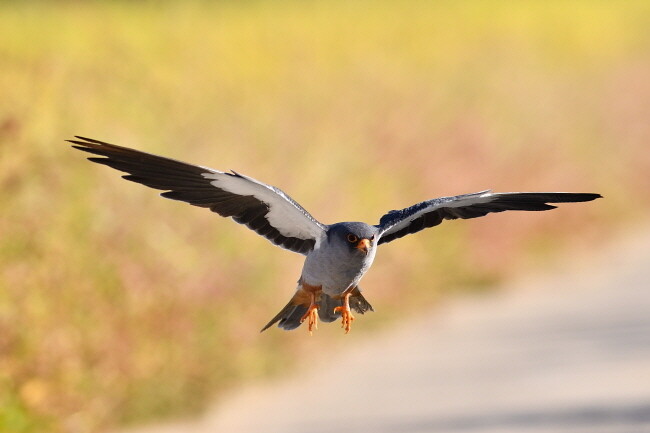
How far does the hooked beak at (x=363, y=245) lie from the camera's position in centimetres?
525

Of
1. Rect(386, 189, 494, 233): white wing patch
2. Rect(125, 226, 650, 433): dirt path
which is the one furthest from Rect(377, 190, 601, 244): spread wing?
Rect(125, 226, 650, 433): dirt path

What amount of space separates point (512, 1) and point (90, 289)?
22755 millimetres

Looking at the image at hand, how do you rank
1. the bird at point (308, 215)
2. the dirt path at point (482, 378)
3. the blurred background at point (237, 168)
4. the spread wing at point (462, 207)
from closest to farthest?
the bird at point (308, 215)
the spread wing at point (462, 207)
the blurred background at point (237, 168)
the dirt path at point (482, 378)

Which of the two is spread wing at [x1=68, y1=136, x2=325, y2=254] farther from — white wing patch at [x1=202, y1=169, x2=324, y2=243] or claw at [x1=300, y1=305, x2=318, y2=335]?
claw at [x1=300, y1=305, x2=318, y2=335]

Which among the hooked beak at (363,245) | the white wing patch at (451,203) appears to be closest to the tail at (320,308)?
the white wing patch at (451,203)

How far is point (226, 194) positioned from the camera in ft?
19.2

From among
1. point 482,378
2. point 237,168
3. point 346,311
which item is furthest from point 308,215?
point 482,378

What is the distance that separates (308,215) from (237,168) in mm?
6248

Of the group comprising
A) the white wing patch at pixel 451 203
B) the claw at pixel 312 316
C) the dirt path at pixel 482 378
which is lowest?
the claw at pixel 312 316

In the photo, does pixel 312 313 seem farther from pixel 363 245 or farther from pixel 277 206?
pixel 277 206

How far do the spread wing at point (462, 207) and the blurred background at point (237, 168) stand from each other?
3420 millimetres

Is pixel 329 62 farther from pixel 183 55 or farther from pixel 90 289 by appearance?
pixel 90 289

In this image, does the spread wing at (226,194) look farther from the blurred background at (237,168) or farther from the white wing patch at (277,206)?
the blurred background at (237,168)

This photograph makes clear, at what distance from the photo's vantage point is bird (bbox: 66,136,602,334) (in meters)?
5.38
